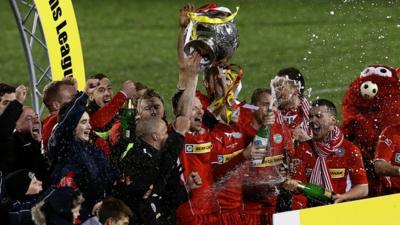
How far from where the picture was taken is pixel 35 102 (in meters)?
11.6

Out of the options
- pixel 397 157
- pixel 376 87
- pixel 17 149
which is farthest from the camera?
pixel 376 87

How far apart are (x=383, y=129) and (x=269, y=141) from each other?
1320mm

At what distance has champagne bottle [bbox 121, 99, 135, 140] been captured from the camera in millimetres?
10078

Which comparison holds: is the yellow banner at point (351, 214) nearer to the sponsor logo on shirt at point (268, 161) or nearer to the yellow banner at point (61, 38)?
the sponsor logo on shirt at point (268, 161)

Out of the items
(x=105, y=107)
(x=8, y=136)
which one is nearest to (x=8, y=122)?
(x=8, y=136)

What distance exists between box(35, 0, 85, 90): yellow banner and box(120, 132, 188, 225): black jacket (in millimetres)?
2620

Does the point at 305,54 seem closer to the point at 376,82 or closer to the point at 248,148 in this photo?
the point at 376,82

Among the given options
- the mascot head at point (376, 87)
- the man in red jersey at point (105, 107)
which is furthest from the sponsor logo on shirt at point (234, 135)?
the mascot head at point (376, 87)

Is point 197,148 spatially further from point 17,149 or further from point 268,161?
point 17,149

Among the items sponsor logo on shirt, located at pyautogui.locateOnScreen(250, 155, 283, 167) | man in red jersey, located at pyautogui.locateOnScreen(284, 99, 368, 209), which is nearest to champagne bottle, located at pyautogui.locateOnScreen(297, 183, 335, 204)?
man in red jersey, located at pyautogui.locateOnScreen(284, 99, 368, 209)

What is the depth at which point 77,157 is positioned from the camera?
28.3 feet

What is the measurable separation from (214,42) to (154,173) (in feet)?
3.49

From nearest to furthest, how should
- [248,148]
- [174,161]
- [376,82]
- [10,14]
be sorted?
[174,161] < [248,148] < [376,82] < [10,14]

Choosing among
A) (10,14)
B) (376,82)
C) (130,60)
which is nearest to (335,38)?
(130,60)
